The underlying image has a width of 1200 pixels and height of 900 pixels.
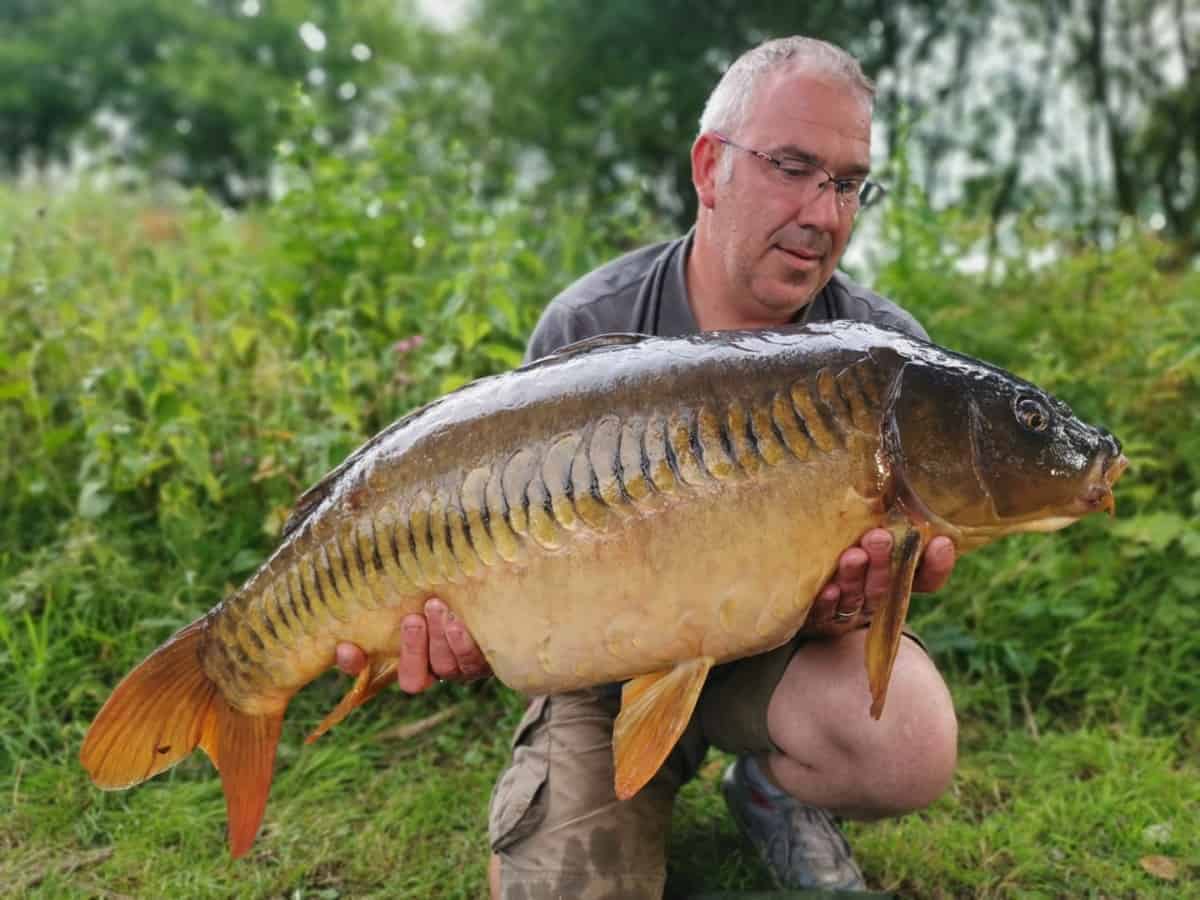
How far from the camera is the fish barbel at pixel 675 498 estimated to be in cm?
131

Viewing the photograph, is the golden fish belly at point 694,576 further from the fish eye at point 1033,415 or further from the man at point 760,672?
the fish eye at point 1033,415

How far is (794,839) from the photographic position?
176cm

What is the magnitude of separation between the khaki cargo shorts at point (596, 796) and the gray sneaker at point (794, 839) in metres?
0.14

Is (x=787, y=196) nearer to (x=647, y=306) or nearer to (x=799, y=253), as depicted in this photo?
(x=799, y=253)

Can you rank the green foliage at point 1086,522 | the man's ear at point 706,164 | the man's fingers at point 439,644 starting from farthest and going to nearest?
1. the green foliage at point 1086,522
2. the man's ear at point 706,164
3. the man's fingers at point 439,644

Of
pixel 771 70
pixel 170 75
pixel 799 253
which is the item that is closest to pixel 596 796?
pixel 799 253

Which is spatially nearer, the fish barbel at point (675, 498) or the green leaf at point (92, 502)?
the fish barbel at point (675, 498)

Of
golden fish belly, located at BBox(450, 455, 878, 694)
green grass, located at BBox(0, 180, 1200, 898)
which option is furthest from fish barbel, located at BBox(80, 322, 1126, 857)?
green grass, located at BBox(0, 180, 1200, 898)

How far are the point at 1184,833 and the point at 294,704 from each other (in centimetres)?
165

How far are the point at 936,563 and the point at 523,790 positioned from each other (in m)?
0.73

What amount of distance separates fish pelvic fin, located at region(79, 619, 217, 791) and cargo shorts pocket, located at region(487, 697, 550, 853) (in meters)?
0.46

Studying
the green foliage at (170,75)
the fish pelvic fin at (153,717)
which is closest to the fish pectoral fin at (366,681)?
the fish pelvic fin at (153,717)

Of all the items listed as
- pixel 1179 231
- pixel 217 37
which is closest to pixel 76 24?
pixel 217 37

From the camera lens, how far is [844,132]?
1.70m
